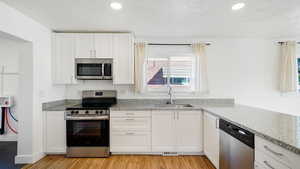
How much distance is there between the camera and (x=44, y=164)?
2.77 metres

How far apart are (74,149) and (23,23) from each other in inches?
82.9

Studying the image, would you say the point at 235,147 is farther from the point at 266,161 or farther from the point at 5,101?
the point at 5,101

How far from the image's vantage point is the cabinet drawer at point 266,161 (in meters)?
1.28

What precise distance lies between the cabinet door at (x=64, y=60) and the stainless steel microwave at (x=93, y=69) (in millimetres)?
113

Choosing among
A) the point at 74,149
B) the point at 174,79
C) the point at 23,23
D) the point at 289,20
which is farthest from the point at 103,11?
the point at 289,20

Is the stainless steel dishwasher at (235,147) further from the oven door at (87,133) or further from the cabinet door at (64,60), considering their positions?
the cabinet door at (64,60)

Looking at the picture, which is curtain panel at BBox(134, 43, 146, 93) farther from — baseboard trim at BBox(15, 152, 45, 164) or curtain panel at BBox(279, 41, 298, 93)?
A: curtain panel at BBox(279, 41, 298, 93)

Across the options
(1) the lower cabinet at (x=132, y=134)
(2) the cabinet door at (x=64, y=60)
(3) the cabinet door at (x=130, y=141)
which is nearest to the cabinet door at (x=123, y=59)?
(1) the lower cabinet at (x=132, y=134)

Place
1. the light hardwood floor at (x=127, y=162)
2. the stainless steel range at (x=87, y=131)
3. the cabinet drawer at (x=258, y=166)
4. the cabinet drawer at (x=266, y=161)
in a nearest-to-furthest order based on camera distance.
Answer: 1. the cabinet drawer at (x=266, y=161)
2. the cabinet drawer at (x=258, y=166)
3. the light hardwood floor at (x=127, y=162)
4. the stainless steel range at (x=87, y=131)

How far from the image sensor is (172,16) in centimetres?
256

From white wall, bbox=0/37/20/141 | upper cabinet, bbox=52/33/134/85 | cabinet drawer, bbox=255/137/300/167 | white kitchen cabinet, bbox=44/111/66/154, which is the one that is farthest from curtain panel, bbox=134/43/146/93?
white wall, bbox=0/37/20/141

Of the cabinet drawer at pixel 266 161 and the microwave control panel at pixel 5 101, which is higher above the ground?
the microwave control panel at pixel 5 101

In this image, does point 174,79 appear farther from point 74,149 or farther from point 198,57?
point 74,149

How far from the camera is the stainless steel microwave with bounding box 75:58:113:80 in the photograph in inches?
129
